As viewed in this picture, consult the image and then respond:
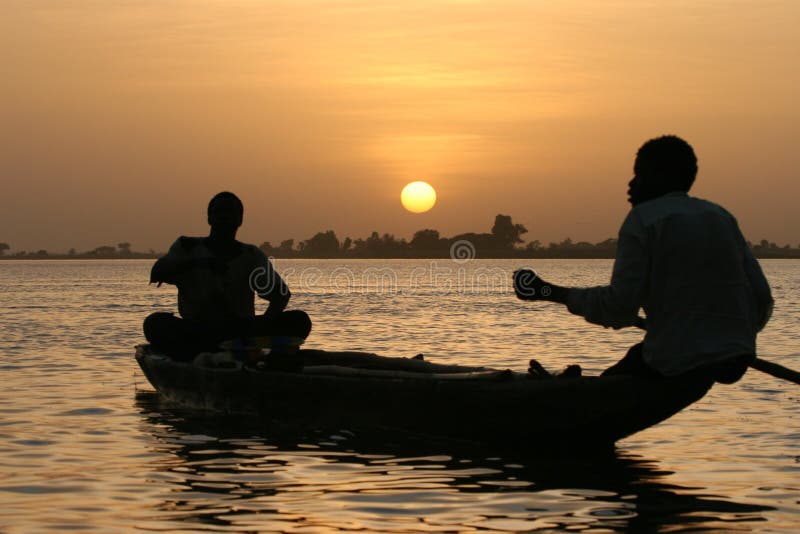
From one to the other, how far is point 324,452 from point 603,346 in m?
15.1

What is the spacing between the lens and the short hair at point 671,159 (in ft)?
24.1

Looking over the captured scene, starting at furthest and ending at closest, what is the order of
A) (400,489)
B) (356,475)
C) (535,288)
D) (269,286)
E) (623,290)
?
(269,286)
(356,475)
(400,489)
(535,288)
(623,290)

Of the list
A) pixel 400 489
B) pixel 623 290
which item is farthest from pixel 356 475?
pixel 623 290

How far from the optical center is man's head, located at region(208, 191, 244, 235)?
37.4ft

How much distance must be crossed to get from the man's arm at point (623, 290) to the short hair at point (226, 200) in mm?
4905

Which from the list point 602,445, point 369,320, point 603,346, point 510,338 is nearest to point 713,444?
point 602,445

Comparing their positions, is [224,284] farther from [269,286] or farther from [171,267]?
[171,267]

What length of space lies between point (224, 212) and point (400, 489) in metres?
4.38

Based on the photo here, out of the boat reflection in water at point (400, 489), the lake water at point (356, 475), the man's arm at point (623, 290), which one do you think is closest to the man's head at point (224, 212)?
the lake water at point (356, 475)

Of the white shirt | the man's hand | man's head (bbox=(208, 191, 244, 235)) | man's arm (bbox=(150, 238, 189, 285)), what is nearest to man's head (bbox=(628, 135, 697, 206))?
the white shirt

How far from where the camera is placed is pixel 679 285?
7137mm

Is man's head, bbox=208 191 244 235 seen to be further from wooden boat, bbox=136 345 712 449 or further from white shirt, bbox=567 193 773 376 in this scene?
white shirt, bbox=567 193 773 376

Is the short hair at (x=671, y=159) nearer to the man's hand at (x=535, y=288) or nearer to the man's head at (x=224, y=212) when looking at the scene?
the man's hand at (x=535, y=288)

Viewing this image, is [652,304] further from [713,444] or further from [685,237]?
[713,444]
